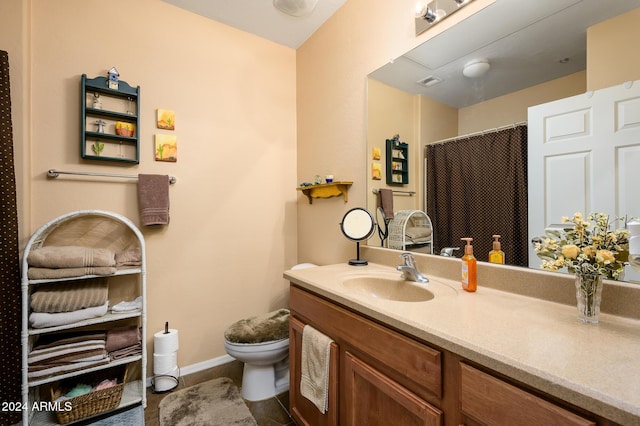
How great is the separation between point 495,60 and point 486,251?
0.85 metres

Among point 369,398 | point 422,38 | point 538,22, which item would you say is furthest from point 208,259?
point 538,22

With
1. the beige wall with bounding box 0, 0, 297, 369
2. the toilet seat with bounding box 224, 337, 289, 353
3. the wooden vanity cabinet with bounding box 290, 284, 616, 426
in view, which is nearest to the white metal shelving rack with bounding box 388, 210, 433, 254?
the wooden vanity cabinet with bounding box 290, 284, 616, 426

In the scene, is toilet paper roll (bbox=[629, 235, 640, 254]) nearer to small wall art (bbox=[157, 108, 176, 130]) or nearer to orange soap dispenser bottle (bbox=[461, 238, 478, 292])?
orange soap dispenser bottle (bbox=[461, 238, 478, 292])

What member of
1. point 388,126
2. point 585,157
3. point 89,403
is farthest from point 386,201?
point 89,403

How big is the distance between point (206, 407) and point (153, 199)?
1.33m

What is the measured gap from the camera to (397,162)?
1590mm

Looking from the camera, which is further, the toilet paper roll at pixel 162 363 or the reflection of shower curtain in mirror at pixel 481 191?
the toilet paper roll at pixel 162 363

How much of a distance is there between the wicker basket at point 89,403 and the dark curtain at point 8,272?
18cm

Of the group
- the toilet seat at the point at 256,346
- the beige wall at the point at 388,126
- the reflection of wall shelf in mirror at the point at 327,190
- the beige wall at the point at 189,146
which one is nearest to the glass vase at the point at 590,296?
the beige wall at the point at 388,126

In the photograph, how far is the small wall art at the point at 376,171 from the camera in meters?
1.67

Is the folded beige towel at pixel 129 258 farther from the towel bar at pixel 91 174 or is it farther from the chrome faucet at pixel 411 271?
the chrome faucet at pixel 411 271

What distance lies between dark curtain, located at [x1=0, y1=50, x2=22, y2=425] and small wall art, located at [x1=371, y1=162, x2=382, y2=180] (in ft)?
6.38

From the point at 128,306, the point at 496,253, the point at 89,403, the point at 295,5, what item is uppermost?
the point at 295,5

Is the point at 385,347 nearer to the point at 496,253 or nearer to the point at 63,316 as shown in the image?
the point at 496,253
